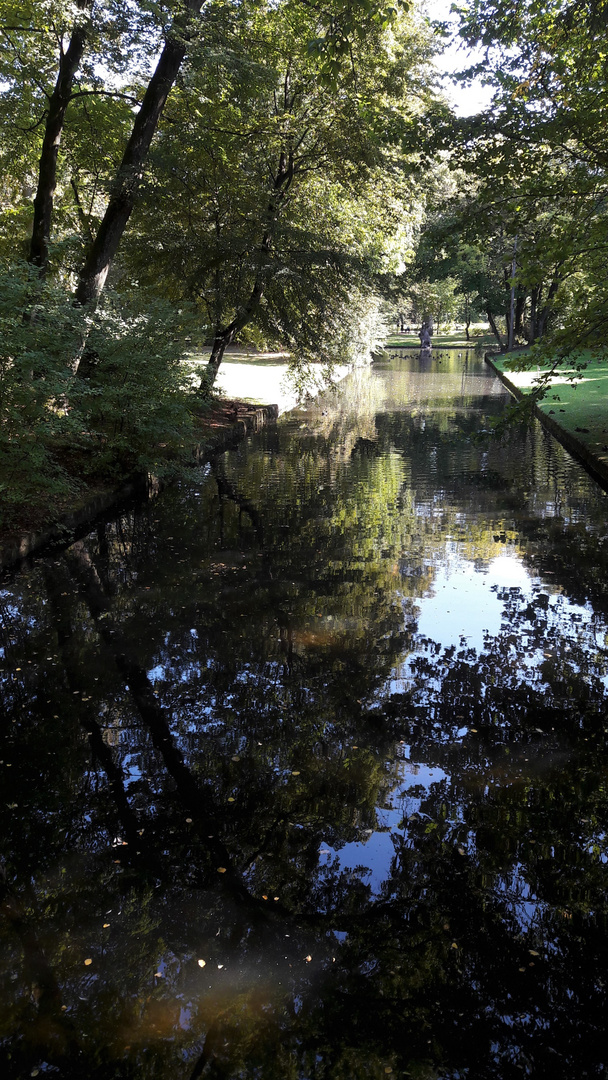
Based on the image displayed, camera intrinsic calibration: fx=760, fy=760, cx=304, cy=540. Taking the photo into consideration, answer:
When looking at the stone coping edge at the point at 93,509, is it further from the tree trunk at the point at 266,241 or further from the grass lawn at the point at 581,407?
the grass lawn at the point at 581,407

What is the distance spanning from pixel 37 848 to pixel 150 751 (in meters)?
0.98

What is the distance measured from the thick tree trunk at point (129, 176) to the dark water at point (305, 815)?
6.83 metres

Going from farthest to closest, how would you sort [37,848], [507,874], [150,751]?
Result: [150,751]
[37,848]
[507,874]

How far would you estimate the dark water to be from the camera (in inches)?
107

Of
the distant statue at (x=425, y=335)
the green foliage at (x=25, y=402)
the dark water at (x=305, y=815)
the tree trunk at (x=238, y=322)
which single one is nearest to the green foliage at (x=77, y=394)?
the green foliage at (x=25, y=402)

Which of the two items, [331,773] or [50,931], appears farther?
[331,773]

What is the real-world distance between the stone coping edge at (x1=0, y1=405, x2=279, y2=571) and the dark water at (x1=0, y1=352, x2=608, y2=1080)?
1.49ft

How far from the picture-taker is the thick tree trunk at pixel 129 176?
13.2 meters

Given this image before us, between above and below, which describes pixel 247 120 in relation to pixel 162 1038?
above

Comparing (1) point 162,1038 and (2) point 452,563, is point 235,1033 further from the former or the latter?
(2) point 452,563

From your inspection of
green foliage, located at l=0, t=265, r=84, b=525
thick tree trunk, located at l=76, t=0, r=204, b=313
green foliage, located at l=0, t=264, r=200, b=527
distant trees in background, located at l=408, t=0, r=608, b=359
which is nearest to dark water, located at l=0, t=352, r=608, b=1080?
green foliage, located at l=0, t=265, r=84, b=525

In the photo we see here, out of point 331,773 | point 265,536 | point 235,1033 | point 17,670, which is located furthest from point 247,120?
point 235,1033

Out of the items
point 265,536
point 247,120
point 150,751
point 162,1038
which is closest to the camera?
point 162,1038

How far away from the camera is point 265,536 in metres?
9.59
